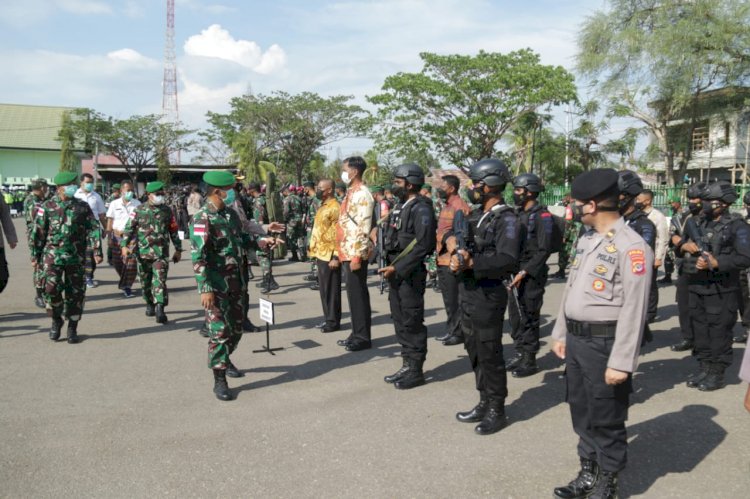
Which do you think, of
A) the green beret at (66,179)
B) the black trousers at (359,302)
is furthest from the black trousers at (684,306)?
the green beret at (66,179)

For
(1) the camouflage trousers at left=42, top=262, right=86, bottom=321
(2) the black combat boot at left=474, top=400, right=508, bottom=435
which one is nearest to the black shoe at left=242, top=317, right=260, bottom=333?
(1) the camouflage trousers at left=42, top=262, right=86, bottom=321

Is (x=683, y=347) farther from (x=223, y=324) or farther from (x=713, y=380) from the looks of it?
(x=223, y=324)

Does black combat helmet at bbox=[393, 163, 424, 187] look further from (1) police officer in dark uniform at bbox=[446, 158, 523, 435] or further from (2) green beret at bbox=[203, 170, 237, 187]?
(2) green beret at bbox=[203, 170, 237, 187]

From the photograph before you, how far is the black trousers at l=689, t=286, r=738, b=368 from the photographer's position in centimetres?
537

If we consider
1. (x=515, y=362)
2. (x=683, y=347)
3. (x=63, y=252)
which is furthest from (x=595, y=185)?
(x=63, y=252)

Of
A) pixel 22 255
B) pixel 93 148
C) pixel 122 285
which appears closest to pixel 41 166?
pixel 93 148

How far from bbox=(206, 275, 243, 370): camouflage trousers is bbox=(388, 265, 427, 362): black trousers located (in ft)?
4.84

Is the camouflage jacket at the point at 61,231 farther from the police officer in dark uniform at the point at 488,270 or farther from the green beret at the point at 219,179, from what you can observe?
the police officer in dark uniform at the point at 488,270

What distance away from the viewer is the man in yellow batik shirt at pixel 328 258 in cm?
760

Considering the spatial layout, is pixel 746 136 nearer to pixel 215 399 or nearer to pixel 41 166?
pixel 215 399

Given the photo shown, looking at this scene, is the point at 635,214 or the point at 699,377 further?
the point at 635,214

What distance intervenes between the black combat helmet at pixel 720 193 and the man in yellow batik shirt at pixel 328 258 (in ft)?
13.8

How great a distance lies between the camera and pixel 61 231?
23.1 feet

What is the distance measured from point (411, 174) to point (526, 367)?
7.47 ft
